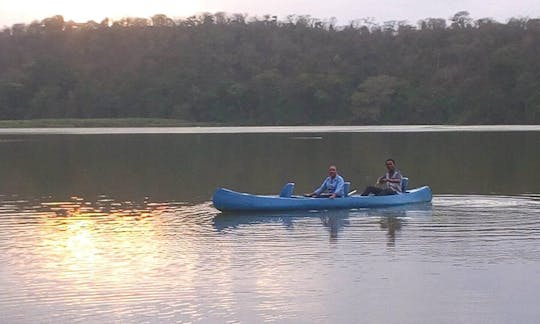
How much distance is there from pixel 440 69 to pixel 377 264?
84874 millimetres

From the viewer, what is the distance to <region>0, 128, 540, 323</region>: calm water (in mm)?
10852

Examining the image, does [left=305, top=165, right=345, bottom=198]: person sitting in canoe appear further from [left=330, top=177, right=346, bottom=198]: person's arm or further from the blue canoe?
the blue canoe

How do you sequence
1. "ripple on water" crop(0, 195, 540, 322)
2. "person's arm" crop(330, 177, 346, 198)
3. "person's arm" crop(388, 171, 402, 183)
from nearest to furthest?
"ripple on water" crop(0, 195, 540, 322) → "person's arm" crop(330, 177, 346, 198) → "person's arm" crop(388, 171, 402, 183)

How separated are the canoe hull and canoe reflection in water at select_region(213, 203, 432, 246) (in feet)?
0.41

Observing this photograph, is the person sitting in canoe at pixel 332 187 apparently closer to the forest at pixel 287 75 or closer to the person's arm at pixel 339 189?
the person's arm at pixel 339 189

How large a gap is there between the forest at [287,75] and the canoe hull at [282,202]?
226ft

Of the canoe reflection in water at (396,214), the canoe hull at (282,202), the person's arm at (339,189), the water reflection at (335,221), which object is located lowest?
the canoe reflection in water at (396,214)

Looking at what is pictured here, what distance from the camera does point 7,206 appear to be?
69.8 ft

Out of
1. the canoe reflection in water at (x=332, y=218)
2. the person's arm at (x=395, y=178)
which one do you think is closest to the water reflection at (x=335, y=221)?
the canoe reflection in water at (x=332, y=218)

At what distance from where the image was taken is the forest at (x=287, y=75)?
9075 cm

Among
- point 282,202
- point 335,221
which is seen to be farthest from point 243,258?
point 282,202

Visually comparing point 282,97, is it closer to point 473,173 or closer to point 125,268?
point 473,173

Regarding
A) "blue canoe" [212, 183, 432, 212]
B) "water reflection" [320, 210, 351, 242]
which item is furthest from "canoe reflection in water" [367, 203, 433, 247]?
"water reflection" [320, 210, 351, 242]

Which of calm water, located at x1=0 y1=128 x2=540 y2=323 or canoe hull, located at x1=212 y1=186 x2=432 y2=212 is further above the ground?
canoe hull, located at x1=212 y1=186 x2=432 y2=212
